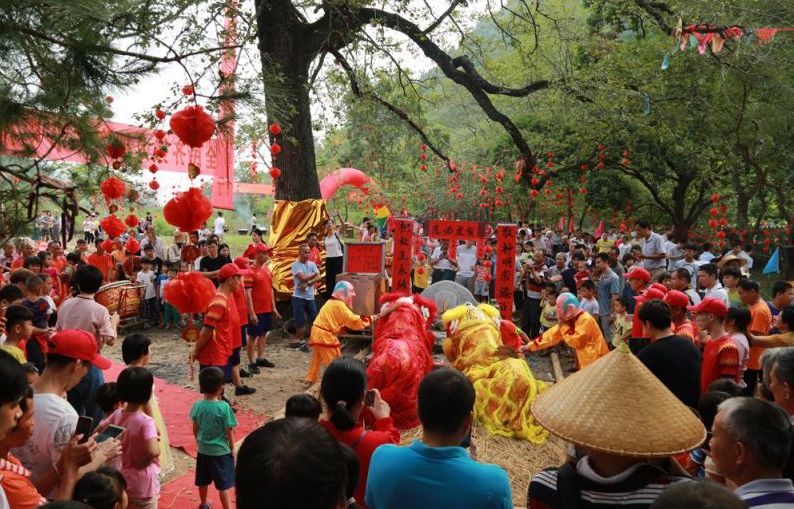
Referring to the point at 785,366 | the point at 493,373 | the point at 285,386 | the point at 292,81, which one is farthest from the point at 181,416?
the point at 292,81

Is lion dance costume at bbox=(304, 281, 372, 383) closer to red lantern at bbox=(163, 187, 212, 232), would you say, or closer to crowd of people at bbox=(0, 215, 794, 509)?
crowd of people at bbox=(0, 215, 794, 509)

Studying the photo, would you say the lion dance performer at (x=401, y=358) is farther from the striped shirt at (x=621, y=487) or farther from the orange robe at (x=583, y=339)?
the striped shirt at (x=621, y=487)

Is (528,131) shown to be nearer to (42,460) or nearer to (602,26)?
(602,26)

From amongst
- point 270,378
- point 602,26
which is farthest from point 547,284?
point 602,26

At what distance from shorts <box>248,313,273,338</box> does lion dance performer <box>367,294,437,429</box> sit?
1799 mm

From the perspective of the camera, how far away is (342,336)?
30.4 feet

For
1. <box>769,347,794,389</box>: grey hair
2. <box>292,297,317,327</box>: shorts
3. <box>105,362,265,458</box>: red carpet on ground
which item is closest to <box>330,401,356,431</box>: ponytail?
<box>769,347,794,389</box>: grey hair

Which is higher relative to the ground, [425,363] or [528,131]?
[528,131]

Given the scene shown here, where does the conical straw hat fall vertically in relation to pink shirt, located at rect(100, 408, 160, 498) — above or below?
above

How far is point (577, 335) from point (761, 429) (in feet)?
15.4

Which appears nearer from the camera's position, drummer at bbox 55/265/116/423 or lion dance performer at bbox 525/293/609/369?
drummer at bbox 55/265/116/423

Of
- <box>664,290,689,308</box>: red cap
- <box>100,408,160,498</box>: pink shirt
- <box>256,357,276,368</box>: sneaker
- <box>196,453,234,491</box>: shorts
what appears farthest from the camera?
<box>256,357,276,368</box>: sneaker

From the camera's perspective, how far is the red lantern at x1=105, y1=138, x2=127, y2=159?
3725 mm

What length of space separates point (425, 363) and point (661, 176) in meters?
12.4
